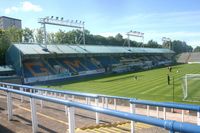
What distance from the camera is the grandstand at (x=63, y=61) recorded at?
47594 millimetres

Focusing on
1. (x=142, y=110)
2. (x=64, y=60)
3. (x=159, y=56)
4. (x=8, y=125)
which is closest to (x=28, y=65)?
(x=64, y=60)

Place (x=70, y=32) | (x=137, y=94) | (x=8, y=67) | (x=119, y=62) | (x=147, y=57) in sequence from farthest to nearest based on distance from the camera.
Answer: (x=70, y=32) < (x=147, y=57) < (x=119, y=62) < (x=8, y=67) < (x=137, y=94)

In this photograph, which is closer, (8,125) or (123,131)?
(123,131)

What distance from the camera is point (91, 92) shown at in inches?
1270

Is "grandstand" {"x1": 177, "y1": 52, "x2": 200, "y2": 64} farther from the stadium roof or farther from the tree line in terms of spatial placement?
the stadium roof

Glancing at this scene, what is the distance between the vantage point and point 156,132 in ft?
21.3

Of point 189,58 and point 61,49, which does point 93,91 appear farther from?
point 189,58

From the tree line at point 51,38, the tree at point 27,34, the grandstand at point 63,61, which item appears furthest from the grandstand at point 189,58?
the tree at point 27,34

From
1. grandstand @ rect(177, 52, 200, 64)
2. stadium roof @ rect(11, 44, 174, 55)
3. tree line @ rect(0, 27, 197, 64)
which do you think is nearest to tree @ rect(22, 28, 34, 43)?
tree line @ rect(0, 27, 197, 64)

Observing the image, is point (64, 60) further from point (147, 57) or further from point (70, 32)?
point (70, 32)

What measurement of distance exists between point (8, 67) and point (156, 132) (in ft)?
147

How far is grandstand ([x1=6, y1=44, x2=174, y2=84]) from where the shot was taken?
4759cm

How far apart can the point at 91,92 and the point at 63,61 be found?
970 inches

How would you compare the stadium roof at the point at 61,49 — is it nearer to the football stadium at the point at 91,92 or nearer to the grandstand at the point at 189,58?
the football stadium at the point at 91,92
